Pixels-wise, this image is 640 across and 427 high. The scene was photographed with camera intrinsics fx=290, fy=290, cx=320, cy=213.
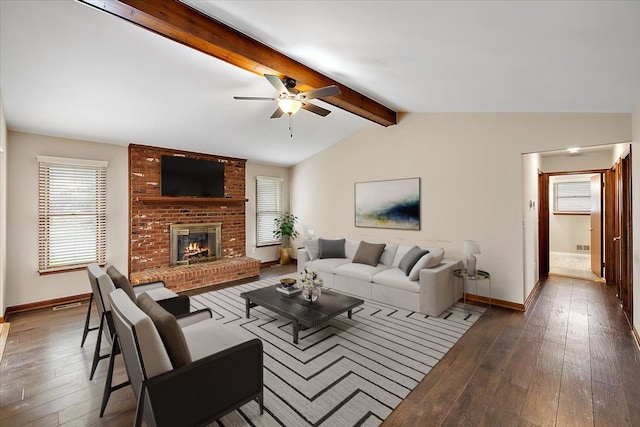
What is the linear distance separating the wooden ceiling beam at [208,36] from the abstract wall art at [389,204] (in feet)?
7.98

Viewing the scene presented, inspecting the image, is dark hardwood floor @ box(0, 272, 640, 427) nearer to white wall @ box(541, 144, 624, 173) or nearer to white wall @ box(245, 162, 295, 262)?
white wall @ box(541, 144, 624, 173)

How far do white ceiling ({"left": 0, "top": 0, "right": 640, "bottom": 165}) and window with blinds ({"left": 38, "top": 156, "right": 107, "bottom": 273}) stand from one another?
1.76 feet

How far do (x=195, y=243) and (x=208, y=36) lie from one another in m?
4.28

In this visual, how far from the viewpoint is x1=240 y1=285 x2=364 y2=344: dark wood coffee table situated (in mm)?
3059

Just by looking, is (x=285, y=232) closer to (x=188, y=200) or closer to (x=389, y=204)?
(x=188, y=200)

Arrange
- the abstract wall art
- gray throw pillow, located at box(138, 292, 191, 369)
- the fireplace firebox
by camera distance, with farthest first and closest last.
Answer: the fireplace firebox, the abstract wall art, gray throw pillow, located at box(138, 292, 191, 369)

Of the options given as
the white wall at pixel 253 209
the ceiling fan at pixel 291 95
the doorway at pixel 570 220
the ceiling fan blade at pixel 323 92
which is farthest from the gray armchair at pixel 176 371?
the doorway at pixel 570 220

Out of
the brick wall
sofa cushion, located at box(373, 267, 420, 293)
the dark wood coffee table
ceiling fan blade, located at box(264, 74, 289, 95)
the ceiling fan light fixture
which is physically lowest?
the dark wood coffee table

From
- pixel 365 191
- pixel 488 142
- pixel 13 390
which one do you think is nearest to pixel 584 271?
pixel 488 142

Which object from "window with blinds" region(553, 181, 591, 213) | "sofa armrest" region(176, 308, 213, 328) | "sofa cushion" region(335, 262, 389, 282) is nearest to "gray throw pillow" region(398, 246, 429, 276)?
"sofa cushion" region(335, 262, 389, 282)

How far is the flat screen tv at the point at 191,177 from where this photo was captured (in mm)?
5367

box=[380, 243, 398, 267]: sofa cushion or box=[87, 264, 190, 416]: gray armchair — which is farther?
box=[380, 243, 398, 267]: sofa cushion

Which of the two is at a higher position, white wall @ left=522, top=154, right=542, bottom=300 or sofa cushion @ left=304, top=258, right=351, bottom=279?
white wall @ left=522, top=154, right=542, bottom=300

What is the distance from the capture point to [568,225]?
26.2 ft
